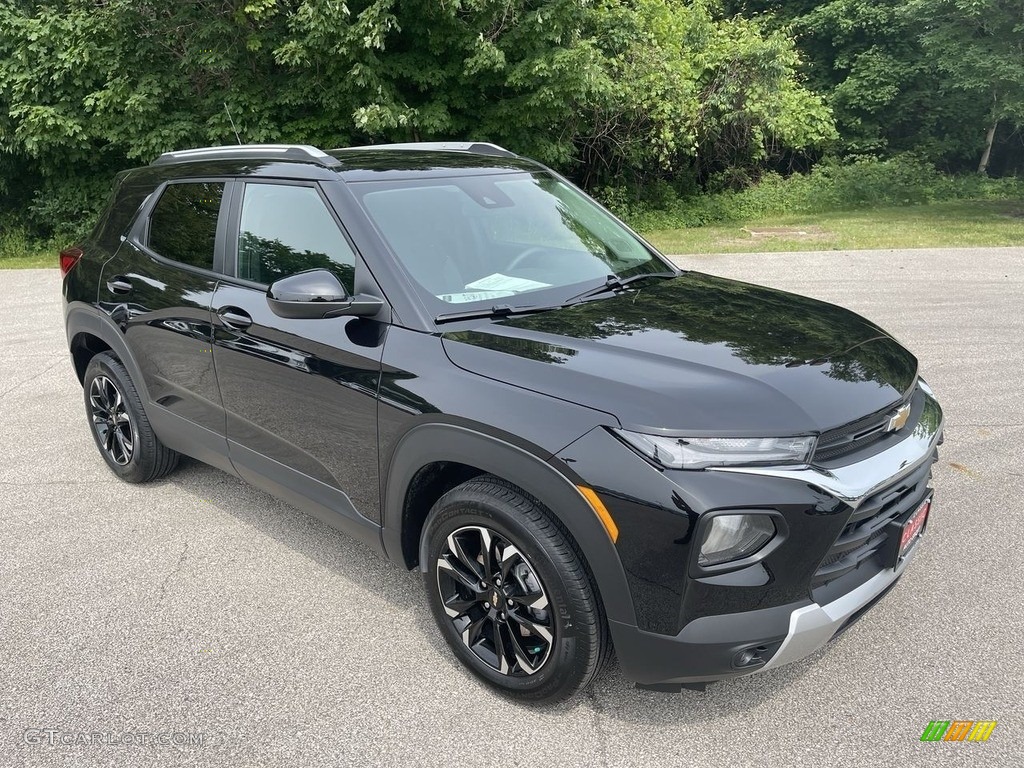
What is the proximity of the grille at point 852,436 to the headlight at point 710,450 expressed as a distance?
0.40ft

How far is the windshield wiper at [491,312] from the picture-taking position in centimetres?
296

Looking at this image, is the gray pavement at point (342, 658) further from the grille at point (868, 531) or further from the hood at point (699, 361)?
the hood at point (699, 361)

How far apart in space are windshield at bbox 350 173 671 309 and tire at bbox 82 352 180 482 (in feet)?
6.78

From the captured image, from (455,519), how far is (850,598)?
1.27 meters

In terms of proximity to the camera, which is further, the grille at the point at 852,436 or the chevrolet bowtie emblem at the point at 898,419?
the chevrolet bowtie emblem at the point at 898,419

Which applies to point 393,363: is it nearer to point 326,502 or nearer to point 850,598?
point 326,502

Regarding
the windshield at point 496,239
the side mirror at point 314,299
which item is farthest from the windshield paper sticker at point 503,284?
the side mirror at point 314,299

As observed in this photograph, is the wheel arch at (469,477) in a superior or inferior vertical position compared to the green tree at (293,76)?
inferior

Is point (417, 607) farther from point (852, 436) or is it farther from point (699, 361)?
point (852, 436)

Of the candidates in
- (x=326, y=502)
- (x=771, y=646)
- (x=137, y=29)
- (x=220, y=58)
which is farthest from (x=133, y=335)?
(x=137, y=29)

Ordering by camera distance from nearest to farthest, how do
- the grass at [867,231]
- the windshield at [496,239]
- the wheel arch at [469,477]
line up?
the wheel arch at [469,477] < the windshield at [496,239] < the grass at [867,231]

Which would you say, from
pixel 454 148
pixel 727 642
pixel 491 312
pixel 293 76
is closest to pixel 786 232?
pixel 293 76

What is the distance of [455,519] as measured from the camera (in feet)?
9.11

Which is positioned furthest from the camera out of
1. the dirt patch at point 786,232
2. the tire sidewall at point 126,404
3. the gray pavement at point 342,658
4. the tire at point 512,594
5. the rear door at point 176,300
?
the dirt patch at point 786,232
